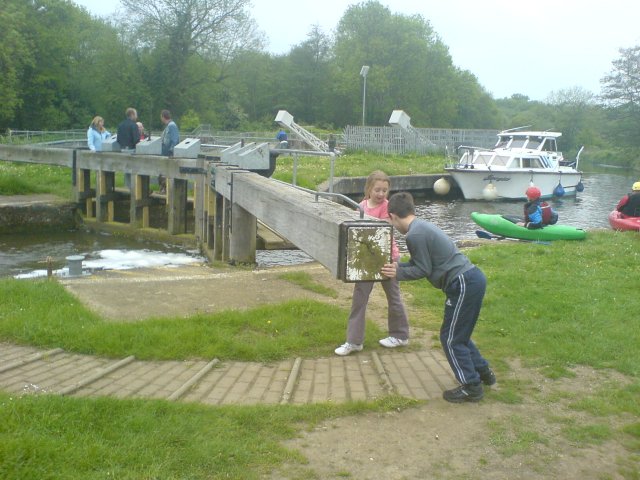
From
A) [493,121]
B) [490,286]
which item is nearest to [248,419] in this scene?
[490,286]

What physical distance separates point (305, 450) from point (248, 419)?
0.50 m

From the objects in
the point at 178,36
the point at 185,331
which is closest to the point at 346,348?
the point at 185,331

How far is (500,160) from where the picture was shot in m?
35.4

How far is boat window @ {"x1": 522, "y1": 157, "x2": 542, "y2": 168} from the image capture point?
35625 millimetres

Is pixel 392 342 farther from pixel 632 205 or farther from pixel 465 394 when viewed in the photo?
pixel 632 205

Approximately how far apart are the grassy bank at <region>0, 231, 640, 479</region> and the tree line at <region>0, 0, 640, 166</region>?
1629 inches

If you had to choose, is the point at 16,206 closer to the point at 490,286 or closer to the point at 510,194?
the point at 490,286

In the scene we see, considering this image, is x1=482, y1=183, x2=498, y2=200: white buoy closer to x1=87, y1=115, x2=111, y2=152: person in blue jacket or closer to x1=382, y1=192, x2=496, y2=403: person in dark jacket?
x1=87, y1=115, x2=111, y2=152: person in blue jacket

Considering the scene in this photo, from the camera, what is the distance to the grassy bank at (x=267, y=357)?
3.94m

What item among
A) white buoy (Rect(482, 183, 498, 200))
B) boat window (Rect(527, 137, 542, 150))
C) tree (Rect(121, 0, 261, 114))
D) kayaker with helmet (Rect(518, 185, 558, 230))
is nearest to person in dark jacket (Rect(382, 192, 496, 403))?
kayaker with helmet (Rect(518, 185, 558, 230))

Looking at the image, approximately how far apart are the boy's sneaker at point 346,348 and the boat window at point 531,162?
31084mm

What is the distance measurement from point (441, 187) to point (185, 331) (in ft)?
94.7

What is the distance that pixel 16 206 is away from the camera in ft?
62.8

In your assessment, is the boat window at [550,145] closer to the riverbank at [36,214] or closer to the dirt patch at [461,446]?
the riverbank at [36,214]
